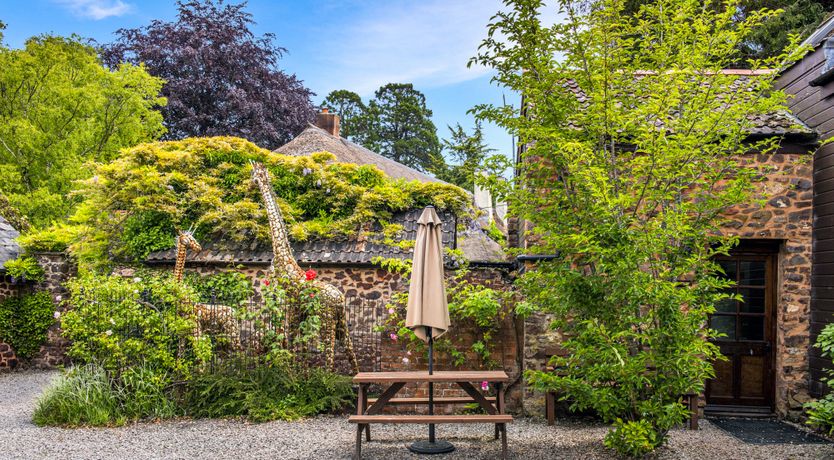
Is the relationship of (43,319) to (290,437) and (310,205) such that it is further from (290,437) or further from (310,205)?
(290,437)

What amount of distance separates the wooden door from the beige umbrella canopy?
15.6 ft

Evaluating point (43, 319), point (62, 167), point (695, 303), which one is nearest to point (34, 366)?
point (43, 319)

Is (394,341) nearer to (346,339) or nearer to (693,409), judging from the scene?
(346,339)

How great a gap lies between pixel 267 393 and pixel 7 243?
29.1 feet

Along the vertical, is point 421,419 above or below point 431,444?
above

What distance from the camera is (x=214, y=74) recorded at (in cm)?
2338

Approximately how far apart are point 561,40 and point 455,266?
4.53m

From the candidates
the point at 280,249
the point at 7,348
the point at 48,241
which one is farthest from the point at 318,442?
the point at 48,241

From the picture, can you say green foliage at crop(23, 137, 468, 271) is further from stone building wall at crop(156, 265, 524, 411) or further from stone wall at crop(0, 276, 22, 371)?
stone wall at crop(0, 276, 22, 371)

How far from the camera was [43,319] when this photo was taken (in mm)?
12547

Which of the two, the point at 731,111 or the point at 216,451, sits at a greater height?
the point at 731,111

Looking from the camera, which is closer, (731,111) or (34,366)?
(731,111)

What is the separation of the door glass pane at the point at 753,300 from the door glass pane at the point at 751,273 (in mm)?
102

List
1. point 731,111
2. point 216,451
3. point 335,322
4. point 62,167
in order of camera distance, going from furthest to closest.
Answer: point 62,167 → point 335,322 → point 216,451 → point 731,111
